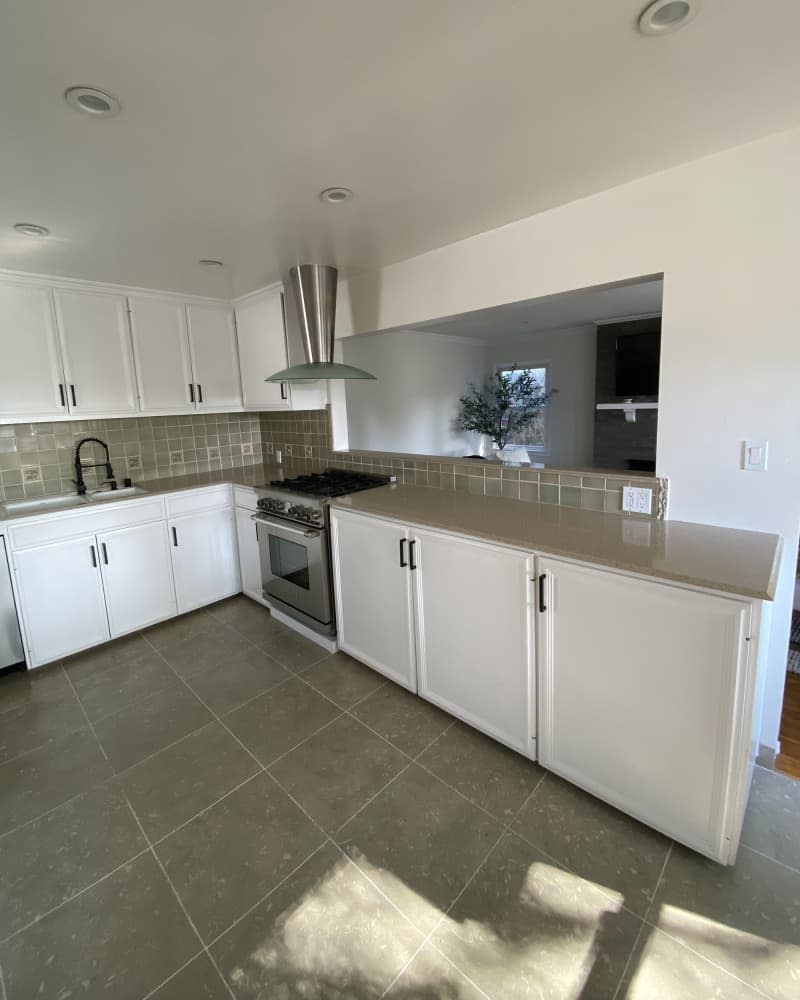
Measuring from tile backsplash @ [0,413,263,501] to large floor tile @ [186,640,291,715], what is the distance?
165 centimetres

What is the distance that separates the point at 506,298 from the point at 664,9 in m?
1.21

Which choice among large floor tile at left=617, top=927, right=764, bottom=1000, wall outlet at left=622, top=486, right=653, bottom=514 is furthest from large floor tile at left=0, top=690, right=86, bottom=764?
wall outlet at left=622, top=486, right=653, bottom=514

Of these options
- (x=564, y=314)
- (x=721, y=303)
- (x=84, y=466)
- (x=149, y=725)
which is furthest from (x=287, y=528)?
(x=564, y=314)

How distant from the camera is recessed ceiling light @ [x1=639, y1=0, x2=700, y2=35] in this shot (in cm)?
100

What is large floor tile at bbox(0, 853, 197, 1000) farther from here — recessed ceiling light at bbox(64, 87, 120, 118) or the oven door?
recessed ceiling light at bbox(64, 87, 120, 118)

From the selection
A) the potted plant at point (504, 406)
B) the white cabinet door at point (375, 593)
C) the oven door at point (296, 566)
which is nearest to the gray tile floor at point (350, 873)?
the white cabinet door at point (375, 593)

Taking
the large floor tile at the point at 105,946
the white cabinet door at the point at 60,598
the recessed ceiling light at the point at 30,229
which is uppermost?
the recessed ceiling light at the point at 30,229

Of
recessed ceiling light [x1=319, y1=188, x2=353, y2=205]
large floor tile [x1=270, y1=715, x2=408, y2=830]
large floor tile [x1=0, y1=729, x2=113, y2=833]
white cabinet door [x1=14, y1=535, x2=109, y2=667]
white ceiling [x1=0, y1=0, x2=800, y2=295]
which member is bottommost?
large floor tile [x1=0, y1=729, x2=113, y2=833]

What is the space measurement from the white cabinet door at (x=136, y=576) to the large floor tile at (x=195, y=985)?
2.15 metres

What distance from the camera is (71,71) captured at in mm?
1134

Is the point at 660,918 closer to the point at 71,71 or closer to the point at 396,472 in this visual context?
the point at 396,472

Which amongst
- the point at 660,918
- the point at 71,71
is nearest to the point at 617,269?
the point at 71,71

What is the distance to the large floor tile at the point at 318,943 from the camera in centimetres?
121

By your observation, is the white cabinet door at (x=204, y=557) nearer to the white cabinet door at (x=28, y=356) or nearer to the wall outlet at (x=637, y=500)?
the white cabinet door at (x=28, y=356)
